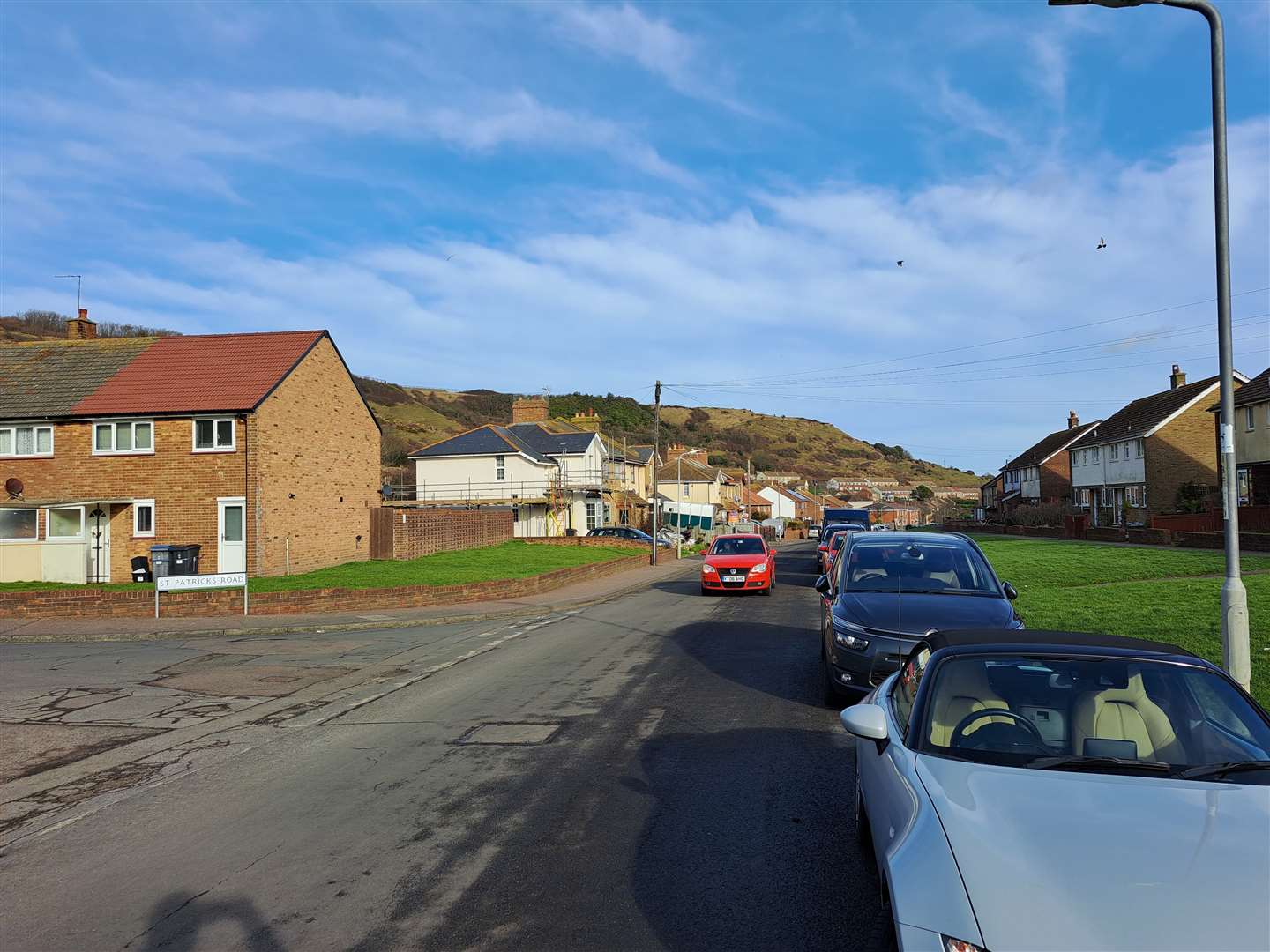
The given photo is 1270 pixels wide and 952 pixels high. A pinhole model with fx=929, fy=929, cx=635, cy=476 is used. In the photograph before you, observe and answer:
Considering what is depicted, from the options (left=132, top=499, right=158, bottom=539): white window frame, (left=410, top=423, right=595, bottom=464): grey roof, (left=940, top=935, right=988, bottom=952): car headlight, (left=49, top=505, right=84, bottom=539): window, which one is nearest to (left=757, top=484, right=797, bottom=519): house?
(left=410, top=423, right=595, bottom=464): grey roof

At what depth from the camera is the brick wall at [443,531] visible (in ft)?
106

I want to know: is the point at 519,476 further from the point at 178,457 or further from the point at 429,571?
the point at 178,457

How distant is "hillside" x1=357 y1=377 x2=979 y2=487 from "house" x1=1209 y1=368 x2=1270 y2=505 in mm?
72586

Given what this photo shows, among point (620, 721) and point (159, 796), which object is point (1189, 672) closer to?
point (620, 721)

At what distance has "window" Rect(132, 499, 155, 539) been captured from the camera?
26.5 metres

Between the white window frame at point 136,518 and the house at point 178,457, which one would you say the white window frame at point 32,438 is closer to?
the house at point 178,457

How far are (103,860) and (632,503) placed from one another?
208 feet

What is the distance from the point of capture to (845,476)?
158 metres

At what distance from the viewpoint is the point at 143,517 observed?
26.6 m

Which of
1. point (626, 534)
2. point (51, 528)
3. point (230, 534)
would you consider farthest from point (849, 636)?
point (626, 534)

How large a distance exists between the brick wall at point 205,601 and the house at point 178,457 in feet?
16.8

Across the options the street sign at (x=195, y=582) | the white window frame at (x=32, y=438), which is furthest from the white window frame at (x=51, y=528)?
the street sign at (x=195, y=582)

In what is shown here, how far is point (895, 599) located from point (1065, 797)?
236 inches

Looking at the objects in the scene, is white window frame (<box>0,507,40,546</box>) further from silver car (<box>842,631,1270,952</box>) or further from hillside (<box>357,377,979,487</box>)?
hillside (<box>357,377,979,487</box>)
